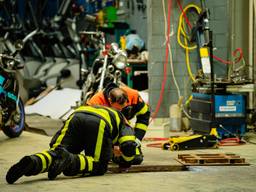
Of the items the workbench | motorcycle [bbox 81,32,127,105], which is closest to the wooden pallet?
motorcycle [bbox 81,32,127,105]

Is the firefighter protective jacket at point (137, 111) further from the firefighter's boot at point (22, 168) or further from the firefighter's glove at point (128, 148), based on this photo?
the firefighter's boot at point (22, 168)

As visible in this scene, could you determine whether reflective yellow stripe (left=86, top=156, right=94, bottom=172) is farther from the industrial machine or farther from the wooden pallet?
the industrial machine

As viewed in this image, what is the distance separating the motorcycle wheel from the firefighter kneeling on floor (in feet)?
10.4

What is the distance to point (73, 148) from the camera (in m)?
6.55

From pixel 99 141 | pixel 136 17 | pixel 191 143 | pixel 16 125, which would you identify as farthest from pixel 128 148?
pixel 136 17

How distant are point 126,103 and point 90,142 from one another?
0.67 m

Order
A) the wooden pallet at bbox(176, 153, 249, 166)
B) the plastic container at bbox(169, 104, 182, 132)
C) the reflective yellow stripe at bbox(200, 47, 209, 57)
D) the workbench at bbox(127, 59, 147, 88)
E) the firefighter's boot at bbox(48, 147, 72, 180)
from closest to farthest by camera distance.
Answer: the firefighter's boot at bbox(48, 147, 72, 180), the wooden pallet at bbox(176, 153, 249, 166), the reflective yellow stripe at bbox(200, 47, 209, 57), the plastic container at bbox(169, 104, 182, 132), the workbench at bbox(127, 59, 147, 88)

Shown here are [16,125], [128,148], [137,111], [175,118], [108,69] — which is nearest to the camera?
[128,148]

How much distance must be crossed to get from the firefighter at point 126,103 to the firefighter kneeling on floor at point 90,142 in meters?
0.26

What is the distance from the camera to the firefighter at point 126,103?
676 centimetres

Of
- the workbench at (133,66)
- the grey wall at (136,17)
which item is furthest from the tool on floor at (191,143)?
the grey wall at (136,17)

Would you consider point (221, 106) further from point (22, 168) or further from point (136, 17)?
point (136, 17)

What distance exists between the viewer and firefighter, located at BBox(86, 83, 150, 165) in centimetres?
676

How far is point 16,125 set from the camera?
9.77 meters
